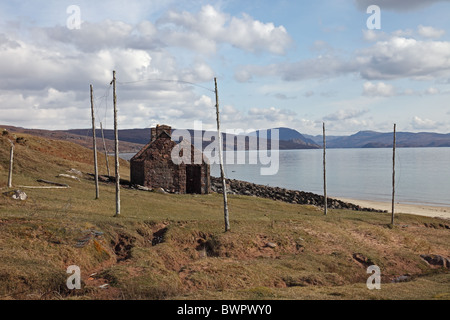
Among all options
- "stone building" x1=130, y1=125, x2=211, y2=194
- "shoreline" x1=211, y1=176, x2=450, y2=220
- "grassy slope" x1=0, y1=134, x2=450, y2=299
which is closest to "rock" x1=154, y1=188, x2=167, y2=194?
"stone building" x1=130, y1=125, x2=211, y2=194

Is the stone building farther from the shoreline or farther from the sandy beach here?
the sandy beach

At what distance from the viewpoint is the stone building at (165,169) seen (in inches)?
1889

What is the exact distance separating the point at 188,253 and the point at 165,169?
2616 centimetres

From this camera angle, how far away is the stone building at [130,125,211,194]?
48.0m

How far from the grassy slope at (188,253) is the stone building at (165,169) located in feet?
31.0

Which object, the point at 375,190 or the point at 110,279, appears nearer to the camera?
the point at 110,279

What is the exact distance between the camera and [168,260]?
21422mm

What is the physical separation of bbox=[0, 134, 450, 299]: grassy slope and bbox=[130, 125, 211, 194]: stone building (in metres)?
9.45

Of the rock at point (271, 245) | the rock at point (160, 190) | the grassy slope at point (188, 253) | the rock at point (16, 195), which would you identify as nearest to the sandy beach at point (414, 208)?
the grassy slope at point (188, 253)

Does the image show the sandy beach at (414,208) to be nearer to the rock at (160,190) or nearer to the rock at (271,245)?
the rock at (160,190)

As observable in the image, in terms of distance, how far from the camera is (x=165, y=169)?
48406mm
